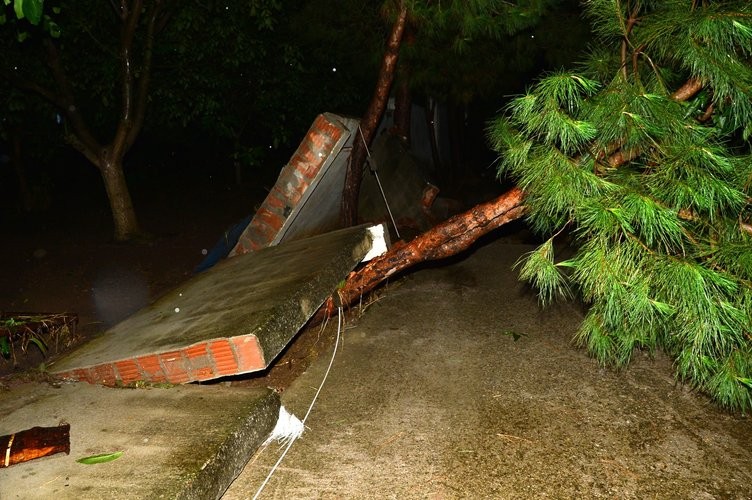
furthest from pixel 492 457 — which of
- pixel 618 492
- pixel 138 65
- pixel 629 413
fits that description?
pixel 138 65

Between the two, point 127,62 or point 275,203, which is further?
point 127,62

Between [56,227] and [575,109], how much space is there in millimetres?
8664

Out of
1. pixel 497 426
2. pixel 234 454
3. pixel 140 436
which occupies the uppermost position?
pixel 140 436

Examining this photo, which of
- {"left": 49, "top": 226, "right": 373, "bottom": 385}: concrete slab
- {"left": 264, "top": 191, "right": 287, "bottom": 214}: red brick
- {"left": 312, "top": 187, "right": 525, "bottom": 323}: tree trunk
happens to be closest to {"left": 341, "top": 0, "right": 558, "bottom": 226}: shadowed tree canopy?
{"left": 264, "top": 191, "right": 287, "bottom": 214}: red brick

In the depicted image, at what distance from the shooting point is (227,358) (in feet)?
8.07

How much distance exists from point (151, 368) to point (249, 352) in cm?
65

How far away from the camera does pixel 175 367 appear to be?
262 cm

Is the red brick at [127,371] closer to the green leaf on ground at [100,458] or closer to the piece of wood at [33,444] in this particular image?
the piece of wood at [33,444]

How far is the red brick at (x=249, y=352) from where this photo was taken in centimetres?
238

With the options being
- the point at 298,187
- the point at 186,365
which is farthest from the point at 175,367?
the point at 298,187

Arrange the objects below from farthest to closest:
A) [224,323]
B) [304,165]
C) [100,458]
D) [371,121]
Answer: [371,121], [304,165], [224,323], [100,458]

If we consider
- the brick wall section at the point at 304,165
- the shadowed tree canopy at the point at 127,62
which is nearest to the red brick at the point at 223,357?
the brick wall section at the point at 304,165

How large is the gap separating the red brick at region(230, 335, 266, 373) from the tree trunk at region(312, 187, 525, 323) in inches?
55.2

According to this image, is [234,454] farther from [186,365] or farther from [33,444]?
[33,444]
